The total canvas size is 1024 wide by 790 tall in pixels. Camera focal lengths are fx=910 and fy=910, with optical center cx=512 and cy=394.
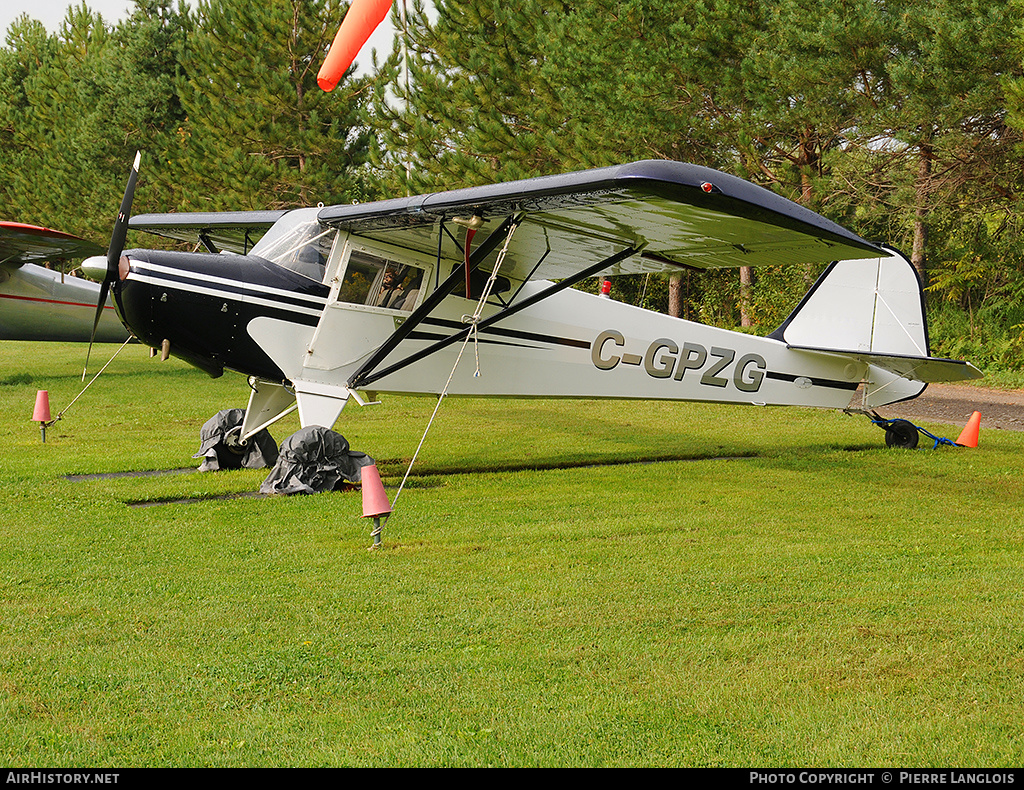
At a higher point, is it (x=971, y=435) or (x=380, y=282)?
(x=380, y=282)

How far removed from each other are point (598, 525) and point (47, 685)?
443 cm

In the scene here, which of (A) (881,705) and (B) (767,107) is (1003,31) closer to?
(B) (767,107)

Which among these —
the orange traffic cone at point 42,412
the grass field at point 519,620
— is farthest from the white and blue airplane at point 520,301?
the orange traffic cone at point 42,412

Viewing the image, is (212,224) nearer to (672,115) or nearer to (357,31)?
(357,31)

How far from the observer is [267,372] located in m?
9.32

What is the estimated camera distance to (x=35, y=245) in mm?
18562

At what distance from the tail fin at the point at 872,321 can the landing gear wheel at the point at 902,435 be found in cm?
35

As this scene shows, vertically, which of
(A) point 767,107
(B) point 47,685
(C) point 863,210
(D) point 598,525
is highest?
(A) point 767,107

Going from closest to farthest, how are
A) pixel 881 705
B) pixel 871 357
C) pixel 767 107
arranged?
pixel 881 705
pixel 871 357
pixel 767 107

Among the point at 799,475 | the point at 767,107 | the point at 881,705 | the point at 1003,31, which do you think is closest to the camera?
the point at 881,705

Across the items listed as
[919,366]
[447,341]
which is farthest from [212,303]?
[919,366]

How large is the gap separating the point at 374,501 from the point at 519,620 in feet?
6.68

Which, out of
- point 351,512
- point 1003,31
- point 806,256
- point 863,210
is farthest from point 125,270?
point 863,210

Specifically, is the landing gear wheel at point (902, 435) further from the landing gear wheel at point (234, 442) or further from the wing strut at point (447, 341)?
the landing gear wheel at point (234, 442)
